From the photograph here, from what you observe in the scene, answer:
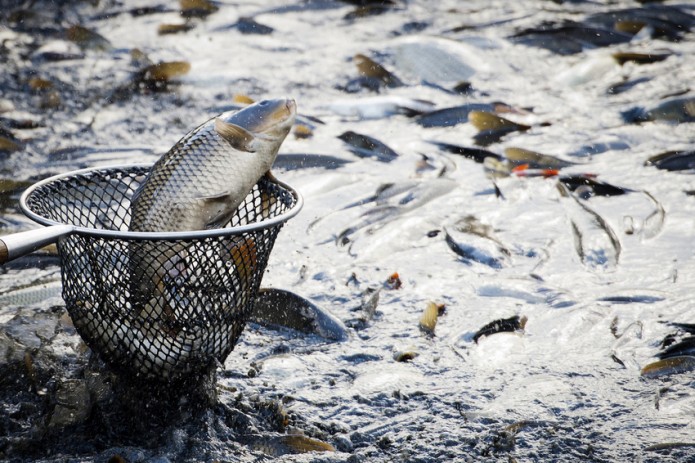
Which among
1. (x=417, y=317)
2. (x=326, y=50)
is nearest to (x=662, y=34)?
(x=326, y=50)

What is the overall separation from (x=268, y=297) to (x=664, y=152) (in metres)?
3.16

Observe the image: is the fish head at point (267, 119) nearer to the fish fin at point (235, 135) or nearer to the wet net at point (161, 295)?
the fish fin at point (235, 135)

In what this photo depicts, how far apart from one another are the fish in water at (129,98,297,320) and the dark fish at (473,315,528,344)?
3.73 feet

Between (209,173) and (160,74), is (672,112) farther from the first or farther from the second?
(209,173)

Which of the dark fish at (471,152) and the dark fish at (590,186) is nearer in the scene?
the dark fish at (590,186)

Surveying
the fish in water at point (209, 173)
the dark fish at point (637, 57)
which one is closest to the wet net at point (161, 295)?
the fish in water at point (209, 173)

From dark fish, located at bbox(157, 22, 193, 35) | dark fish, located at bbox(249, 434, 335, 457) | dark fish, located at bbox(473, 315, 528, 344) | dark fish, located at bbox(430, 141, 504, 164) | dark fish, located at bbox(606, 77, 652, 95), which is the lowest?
dark fish, located at bbox(430, 141, 504, 164)

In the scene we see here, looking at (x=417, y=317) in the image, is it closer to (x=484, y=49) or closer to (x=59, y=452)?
(x=59, y=452)

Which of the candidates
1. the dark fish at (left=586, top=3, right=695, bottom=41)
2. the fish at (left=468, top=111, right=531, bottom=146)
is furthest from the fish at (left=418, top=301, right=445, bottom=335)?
the dark fish at (left=586, top=3, right=695, bottom=41)

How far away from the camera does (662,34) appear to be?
7.95 metres

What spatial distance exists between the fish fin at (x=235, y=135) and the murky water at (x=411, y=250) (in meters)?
0.85

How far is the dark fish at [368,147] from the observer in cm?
527

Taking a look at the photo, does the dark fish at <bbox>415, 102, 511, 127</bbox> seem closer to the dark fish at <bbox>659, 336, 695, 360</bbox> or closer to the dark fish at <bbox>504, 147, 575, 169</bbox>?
the dark fish at <bbox>504, 147, 575, 169</bbox>

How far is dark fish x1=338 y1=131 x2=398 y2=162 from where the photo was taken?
17.3 ft
